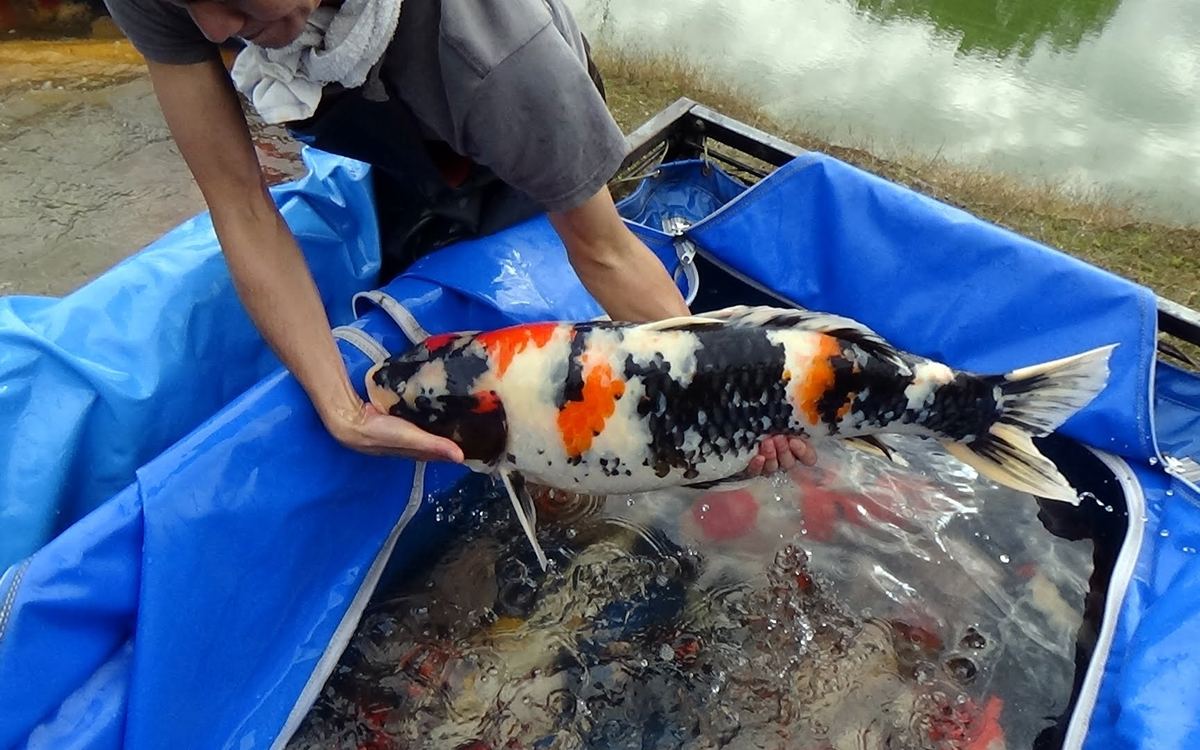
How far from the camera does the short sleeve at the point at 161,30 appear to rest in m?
1.66

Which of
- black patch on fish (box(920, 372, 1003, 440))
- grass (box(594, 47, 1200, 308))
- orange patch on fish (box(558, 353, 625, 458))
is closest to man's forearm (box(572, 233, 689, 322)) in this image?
orange patch on fish (box(558, 353, 625, 458))

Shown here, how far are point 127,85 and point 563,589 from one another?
4.90m

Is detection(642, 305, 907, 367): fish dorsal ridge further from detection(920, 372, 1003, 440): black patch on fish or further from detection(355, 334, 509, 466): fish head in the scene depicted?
detection(355, 334, 509, 466): fish head

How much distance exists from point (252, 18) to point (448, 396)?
0.91 m

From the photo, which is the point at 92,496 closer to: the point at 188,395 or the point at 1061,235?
the point at 188,395

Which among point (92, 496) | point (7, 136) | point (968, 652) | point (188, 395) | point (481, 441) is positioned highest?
point (481, 441)

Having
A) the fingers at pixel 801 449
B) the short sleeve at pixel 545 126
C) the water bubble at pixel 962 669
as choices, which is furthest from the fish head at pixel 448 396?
the water bubble at pixel 962 669

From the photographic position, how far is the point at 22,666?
1606mm

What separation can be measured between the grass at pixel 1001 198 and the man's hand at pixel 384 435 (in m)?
3.83

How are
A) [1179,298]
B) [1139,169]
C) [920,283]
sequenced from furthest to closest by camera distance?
[1139,169], [1179,298], [920,283]

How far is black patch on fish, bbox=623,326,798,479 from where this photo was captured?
2.07 meters

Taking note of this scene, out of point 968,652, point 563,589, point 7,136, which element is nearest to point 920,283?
point 968,652

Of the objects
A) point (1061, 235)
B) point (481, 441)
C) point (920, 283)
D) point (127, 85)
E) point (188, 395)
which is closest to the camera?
point (481, 441)

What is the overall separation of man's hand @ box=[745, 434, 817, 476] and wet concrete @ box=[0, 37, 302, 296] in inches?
130
